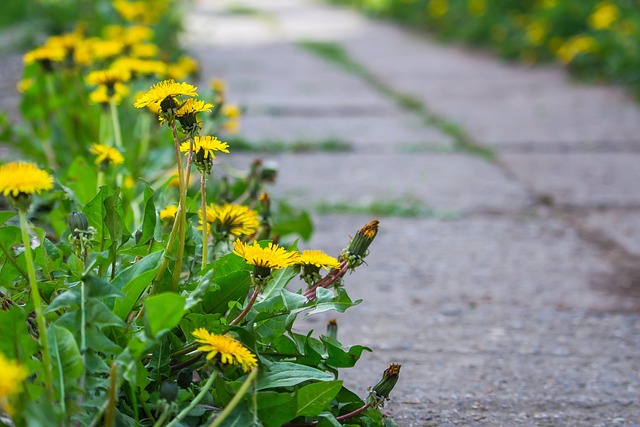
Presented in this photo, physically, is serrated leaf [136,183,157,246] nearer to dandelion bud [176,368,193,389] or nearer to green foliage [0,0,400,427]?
green foliage [0,0,400,427]

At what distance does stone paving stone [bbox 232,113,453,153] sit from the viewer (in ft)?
11.5

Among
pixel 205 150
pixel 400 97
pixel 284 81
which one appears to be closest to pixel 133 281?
pixel 205 150

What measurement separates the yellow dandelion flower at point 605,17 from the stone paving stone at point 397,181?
8.63 ft

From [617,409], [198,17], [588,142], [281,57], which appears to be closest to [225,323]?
[617,409]

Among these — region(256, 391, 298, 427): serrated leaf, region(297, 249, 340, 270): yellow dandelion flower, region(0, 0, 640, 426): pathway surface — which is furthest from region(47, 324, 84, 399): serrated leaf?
region(0, 0, 640, 426): pathway surface

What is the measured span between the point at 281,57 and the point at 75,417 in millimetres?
5223

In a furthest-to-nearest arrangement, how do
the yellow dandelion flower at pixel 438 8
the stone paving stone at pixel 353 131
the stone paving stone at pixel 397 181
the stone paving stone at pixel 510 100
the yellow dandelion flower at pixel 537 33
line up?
the yellow dandelion flower at pixel 438 8 → the yellow dandelion flower at pixel 537 33 → the stone paving stone at pixel 510 100 → the stone paving stone at pixel 353 131 → the stone paving stone at pixel 397 181

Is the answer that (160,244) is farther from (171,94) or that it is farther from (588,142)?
(588,142)

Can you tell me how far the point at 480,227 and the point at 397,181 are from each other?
0.53m

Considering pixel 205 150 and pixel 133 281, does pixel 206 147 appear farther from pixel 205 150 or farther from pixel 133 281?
pixel 133 281

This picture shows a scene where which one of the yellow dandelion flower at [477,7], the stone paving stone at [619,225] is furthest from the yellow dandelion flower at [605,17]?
the stone paving stone at [619,225]

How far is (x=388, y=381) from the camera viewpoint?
3.75 ft

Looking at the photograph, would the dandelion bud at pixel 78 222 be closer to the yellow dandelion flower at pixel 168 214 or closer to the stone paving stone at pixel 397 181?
the yellow dandelion flower at pixel 168 214

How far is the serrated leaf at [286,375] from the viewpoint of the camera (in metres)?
1.13
